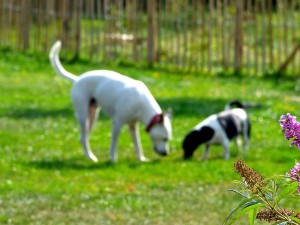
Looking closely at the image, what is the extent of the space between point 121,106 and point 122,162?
67 centimetres

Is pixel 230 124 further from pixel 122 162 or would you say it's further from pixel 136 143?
pixel 122 162

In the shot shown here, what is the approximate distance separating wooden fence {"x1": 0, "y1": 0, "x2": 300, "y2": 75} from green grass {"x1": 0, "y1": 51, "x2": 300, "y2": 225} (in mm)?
1437

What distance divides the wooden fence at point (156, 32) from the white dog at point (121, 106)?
28.5 ft

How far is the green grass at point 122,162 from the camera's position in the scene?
8.77 meters

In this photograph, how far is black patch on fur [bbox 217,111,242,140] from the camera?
1214 centimetres

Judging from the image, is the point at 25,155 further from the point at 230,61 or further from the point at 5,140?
the point at 230,61

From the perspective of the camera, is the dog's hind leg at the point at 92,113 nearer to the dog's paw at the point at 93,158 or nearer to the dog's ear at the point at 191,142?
the dog's paw at the point at 93,158

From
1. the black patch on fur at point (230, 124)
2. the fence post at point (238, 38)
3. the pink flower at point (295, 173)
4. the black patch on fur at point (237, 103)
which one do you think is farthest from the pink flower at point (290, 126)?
the fence post at point (238, 38)

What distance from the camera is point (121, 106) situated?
1180 centimetres

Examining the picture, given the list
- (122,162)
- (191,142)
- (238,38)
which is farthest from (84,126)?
(238,38)

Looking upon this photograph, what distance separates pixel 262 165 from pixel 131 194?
2193 millimetres

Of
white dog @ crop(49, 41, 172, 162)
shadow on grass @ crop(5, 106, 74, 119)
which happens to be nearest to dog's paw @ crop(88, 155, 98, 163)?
white dog @ crop(49, 41, 172, 162)

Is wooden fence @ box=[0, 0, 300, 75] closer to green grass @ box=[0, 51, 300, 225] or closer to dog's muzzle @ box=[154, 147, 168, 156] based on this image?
green grass @ box=[0, 51, 300, 225]

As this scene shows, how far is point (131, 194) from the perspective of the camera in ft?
31.4
